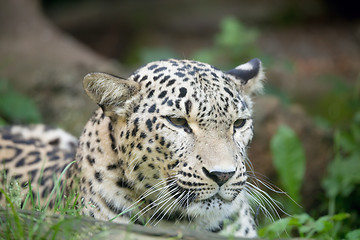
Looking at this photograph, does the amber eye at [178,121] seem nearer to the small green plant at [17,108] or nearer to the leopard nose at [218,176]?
the leopard nose at [218,176]

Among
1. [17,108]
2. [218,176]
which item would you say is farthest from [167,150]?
[17,108]

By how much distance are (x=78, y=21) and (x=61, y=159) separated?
11956 mm

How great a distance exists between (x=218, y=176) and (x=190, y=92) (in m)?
0.84

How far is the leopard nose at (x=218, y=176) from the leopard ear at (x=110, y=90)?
105cm

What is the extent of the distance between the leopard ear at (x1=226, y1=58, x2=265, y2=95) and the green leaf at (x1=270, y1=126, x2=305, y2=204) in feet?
8.07

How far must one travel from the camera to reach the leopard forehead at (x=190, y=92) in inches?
193

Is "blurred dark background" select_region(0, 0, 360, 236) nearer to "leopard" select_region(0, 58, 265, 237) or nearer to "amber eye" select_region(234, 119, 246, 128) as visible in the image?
"amber eye" select_region(234, 119, 246, 128)

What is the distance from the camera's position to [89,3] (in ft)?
58.5

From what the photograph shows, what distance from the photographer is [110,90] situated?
5035 mm

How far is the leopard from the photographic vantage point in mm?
4730

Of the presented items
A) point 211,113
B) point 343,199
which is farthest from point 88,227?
point 343,199

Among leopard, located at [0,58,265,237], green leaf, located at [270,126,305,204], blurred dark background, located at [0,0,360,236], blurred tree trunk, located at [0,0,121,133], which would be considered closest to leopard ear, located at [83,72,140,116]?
leopard, located at [0,58,265,237]

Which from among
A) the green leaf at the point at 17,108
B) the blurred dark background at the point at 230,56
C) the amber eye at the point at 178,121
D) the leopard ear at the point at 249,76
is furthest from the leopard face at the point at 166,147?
the green leaf at the point at 17,108

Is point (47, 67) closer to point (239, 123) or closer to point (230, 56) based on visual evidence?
point (230, 56)
